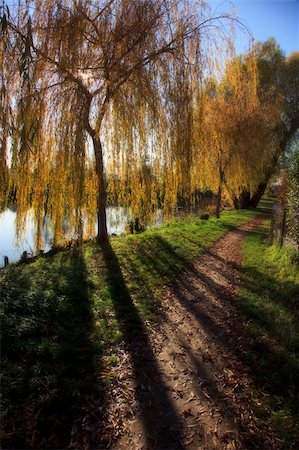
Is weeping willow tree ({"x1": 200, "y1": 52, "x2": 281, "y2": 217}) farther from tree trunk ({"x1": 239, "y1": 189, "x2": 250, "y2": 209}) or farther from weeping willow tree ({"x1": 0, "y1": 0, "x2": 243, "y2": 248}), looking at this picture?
tree trunk ({"x1": 239, "y1": 189, "x2": 250, "y2": 209})

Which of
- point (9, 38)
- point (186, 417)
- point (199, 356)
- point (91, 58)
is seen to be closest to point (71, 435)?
point (186, 417)

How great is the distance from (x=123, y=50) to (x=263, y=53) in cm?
1997

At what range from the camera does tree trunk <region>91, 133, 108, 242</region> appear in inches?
289

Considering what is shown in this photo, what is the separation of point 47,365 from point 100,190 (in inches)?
207

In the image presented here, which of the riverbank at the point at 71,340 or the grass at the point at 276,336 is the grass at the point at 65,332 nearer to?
the riverbank at the point at 71,340

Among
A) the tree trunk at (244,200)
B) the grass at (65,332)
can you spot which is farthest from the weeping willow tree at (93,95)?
the tree trunk at (244,200)

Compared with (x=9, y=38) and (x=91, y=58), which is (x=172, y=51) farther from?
(x=9, y=38)

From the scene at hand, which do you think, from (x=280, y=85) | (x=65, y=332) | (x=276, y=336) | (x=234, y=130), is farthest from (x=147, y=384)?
(x=280, y=85)

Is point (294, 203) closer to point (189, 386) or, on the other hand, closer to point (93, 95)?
point (93, 95)

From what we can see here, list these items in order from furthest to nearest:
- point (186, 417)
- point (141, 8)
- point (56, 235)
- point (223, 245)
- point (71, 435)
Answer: point (223, 245)
point (56, 235)
point (141, 8)
point (186, 417)
point (71, 435)

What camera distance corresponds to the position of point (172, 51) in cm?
632

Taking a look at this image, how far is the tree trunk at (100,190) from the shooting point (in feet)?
24.1

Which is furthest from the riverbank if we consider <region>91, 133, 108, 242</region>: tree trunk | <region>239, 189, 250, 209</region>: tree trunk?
<region>239, 189, 250, 209</region>: tree trunk

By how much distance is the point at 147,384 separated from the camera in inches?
126
